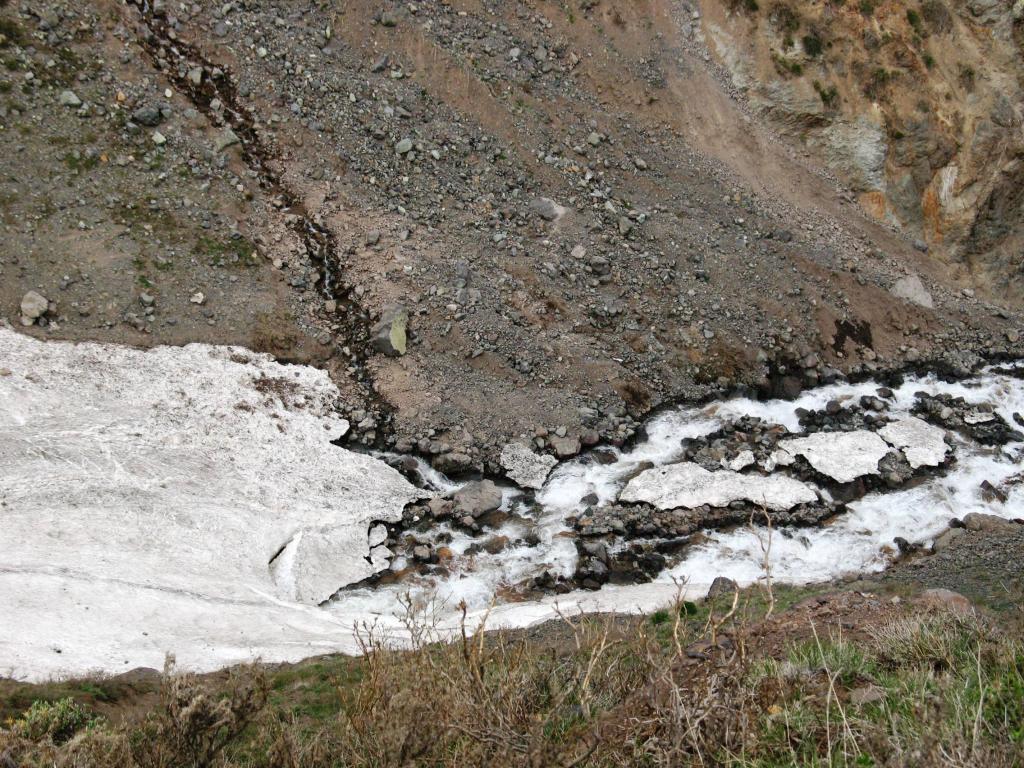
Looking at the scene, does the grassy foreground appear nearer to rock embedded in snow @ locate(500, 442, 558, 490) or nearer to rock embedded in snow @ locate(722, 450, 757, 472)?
rock embedded in snow @ locate(500, 442, 558, 490)

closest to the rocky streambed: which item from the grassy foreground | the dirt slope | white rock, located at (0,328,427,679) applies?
white rock, located at (0,328,427,679)

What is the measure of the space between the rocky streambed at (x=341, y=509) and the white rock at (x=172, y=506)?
4 cm

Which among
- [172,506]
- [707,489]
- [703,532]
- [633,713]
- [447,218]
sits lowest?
[633,713]

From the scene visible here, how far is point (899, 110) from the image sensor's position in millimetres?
27953

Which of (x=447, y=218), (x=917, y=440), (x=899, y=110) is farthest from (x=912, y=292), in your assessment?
(x=447, y=218)

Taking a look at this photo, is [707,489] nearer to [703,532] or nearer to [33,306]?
[703,532]

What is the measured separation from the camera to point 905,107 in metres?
28.0

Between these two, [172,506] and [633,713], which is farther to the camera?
[172,506]

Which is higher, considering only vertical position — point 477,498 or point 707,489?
point 477,498

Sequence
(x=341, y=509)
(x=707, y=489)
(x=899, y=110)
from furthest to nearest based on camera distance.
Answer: (x=899, y=110) < (x=707, y=489) < (x=341, y=509)

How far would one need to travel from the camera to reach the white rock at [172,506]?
45.0ft

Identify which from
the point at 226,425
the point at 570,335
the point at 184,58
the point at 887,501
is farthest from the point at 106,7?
the point at 887,501

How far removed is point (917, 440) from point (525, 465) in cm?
1018

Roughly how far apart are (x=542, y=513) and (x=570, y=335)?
520 centimetres
